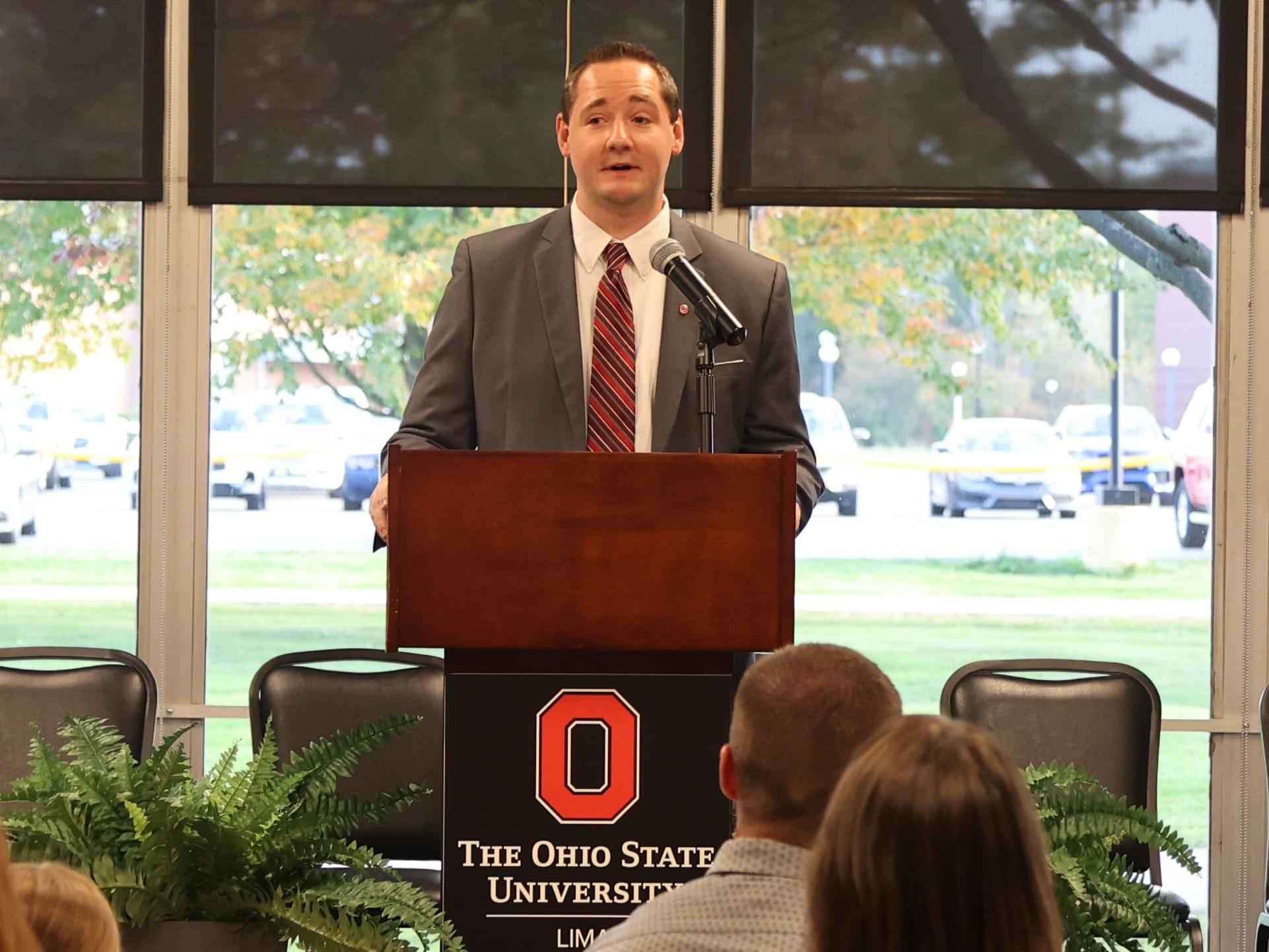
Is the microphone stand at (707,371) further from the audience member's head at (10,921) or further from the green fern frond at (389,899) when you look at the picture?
the audience member's head at (10,921)

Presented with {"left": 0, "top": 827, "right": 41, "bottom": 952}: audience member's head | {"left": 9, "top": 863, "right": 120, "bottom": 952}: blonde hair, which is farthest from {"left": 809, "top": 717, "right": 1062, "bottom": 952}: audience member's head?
{"left": 9, "top": 863, "right": 120, "bottom": 952}: blonde hair

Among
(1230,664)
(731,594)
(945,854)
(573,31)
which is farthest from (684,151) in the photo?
(945,854)

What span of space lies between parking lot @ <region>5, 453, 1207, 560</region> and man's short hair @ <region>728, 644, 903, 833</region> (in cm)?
295

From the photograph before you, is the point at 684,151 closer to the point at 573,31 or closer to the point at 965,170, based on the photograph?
the point at 573,31

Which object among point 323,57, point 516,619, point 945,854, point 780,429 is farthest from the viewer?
point 323,57

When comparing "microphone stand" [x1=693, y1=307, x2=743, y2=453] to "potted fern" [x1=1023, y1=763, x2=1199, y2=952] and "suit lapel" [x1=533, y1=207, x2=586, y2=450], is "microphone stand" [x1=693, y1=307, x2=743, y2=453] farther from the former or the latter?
"potted fern" [x1=1023, y1=763, x2=1199, y2=952]

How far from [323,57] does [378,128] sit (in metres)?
0.26

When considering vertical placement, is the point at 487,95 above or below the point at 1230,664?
above

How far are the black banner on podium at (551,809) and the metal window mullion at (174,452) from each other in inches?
109

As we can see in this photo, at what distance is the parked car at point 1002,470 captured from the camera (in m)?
4.69

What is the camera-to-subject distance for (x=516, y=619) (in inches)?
80.0

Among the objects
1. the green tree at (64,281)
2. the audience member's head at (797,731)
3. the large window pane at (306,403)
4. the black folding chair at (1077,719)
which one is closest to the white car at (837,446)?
the black folding chair at (1077,719)

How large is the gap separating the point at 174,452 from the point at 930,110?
8.14 feet

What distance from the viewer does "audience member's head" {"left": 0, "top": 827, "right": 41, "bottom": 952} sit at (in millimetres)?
1150
